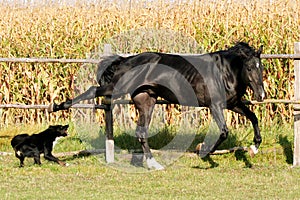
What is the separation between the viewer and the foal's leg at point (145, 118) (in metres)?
9.85

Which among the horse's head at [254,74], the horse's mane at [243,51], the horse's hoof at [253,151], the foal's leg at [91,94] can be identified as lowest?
the horse's hoof at [253,151]

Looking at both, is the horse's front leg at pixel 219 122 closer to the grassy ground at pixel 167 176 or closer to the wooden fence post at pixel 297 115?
the grassy ground at pixel 167 176

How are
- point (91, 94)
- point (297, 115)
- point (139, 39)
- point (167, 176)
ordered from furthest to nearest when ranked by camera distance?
point (139, 39), point (297, 115), point (91, 94), point (167, 176)

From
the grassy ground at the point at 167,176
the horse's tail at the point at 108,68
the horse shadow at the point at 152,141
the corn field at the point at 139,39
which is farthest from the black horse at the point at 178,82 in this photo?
the corn field at the point at 139,39

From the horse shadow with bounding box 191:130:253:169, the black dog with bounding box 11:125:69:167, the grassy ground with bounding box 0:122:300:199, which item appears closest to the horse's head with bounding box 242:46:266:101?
the grassy ground with bounding box 0:122:300:199

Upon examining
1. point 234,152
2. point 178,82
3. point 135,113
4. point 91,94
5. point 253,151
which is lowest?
point 234,152

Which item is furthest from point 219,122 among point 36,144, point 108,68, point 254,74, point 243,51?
point 36,144

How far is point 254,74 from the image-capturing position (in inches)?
363

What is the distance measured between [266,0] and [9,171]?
7710 mm

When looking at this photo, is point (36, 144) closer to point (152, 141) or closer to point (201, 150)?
point (152, 141)

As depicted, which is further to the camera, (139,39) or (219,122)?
(139,39)

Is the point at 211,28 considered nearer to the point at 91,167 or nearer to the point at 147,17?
the point at 147,17

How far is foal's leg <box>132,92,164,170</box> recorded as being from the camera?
9.85m

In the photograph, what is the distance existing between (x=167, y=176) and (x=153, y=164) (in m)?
0.72
